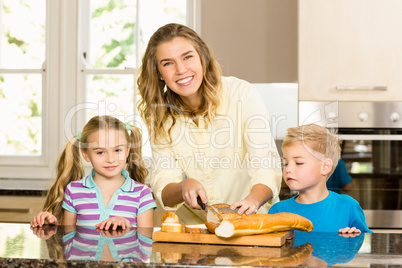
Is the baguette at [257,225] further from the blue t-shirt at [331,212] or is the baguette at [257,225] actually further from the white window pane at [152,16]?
the white window pane at [152,16]

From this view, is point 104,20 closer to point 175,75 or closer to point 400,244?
point 175,75

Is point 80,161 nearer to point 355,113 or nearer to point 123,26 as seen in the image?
point 355,113

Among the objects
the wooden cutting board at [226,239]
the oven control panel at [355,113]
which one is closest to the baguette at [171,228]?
the wooden cutting board at [226,239]

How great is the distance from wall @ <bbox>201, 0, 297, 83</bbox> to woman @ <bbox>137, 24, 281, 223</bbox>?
1.19 meters

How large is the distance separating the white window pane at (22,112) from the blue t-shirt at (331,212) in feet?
6.78

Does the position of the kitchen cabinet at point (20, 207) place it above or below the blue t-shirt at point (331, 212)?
below

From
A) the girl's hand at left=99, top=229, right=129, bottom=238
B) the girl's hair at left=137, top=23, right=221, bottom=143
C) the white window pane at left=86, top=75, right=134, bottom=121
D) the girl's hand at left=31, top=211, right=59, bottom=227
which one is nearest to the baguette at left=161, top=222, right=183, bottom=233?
the girl's hand at left=99, top=229, right=129, bottom=238

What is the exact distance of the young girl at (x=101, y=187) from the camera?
61.9 inches

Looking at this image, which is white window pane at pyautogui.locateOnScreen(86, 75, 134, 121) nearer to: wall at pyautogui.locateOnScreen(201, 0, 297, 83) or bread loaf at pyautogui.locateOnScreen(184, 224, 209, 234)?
wall at pyautogui.locateOnScreen(201, 0, 297, 83)

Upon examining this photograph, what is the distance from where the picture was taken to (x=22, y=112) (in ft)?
10.8

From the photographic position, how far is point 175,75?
169 cm

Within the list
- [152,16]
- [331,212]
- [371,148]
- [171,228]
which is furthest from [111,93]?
[171,228]

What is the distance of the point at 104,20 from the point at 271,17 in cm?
99

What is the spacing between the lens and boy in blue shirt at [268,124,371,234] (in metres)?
1.55
